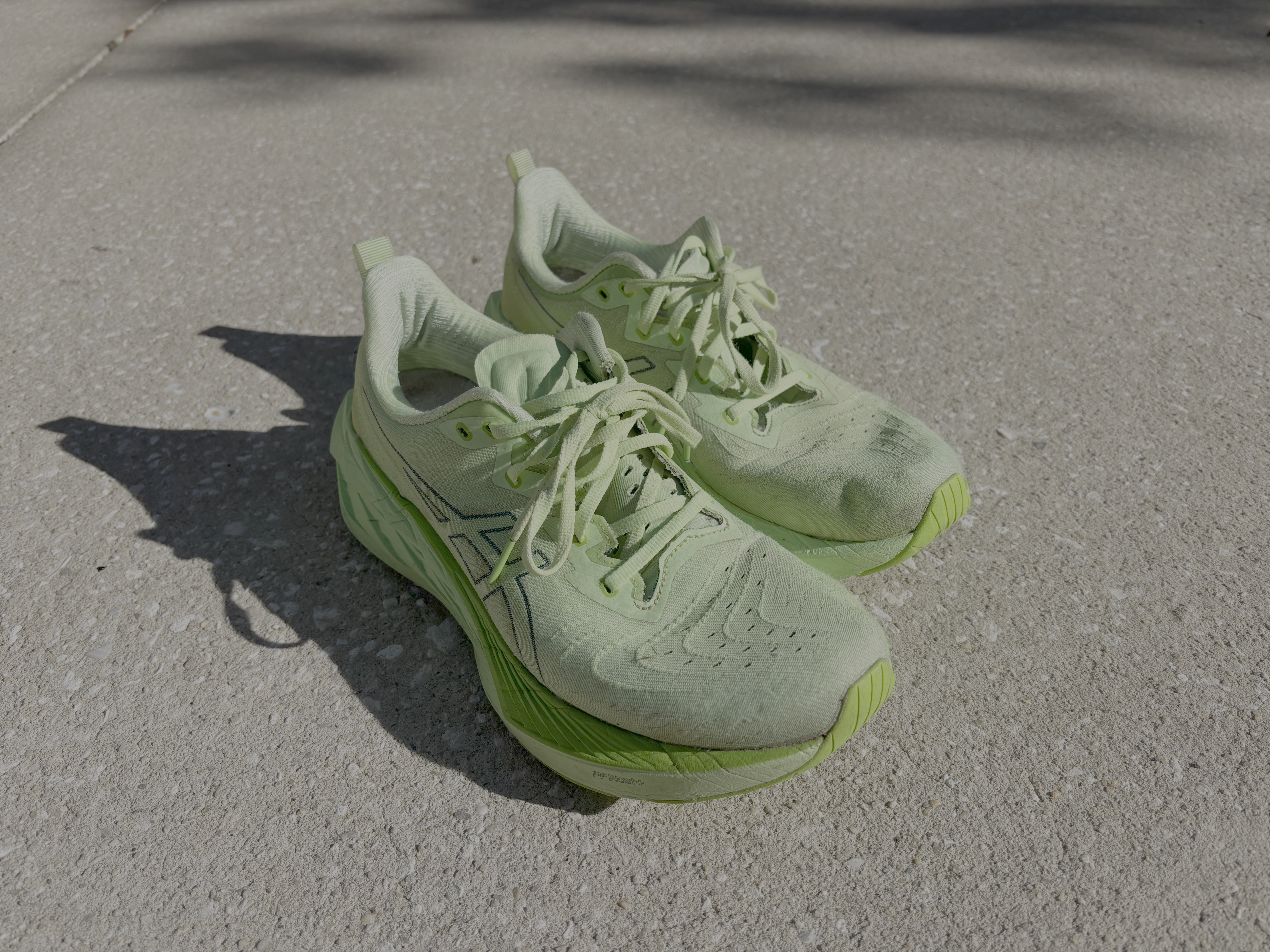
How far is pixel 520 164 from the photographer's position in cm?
185

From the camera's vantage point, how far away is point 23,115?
3.01m

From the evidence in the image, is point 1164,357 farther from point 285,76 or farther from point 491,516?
point 285,76

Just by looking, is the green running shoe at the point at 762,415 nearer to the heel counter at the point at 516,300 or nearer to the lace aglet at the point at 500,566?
the heel counter at the point at 516,300

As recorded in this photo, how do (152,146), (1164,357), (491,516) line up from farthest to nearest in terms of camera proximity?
(152,146), (1164,357), (491,516)

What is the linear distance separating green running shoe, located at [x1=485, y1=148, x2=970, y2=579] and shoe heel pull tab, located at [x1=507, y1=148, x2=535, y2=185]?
22 centimetres

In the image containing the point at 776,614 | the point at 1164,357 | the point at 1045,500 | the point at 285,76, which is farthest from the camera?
the point at 285,76

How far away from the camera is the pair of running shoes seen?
3.67 ft

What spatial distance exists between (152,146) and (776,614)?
103 inches

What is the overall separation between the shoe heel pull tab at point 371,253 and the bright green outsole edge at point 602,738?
405mm

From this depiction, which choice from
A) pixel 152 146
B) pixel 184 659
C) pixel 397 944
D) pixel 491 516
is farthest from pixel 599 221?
pixel 152 146

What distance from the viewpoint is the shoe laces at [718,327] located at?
4.96 ft

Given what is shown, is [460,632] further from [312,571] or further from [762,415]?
[762,415]

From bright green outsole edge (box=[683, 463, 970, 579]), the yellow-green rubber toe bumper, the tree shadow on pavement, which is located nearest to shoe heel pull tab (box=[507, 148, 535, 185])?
bright green outsole edge (box=[683, 463, 970, 579])

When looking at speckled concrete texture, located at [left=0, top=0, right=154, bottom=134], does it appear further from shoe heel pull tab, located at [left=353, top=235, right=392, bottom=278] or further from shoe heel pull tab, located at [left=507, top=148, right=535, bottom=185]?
shoe heel pull tab, located at [left=353, top=235, right=392, bottom=278]
